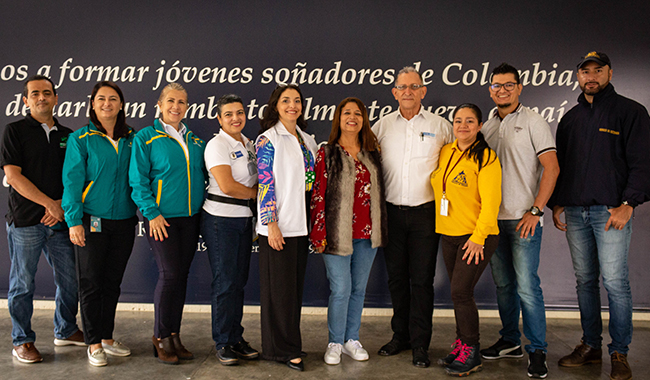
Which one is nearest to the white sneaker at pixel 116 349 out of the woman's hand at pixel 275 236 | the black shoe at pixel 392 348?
the woman's hand at pixel 275 236

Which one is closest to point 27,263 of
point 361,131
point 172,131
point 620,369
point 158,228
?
point 158,228

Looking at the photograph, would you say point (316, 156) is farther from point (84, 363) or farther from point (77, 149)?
point (84, 363)

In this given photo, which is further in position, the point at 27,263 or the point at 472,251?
the point at 27,263

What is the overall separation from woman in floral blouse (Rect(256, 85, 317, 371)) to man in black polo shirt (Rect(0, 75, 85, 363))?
1412 mm

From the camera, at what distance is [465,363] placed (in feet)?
8.71

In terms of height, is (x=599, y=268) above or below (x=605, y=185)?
below

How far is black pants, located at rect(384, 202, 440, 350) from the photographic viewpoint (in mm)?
2807

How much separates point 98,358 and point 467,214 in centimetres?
251

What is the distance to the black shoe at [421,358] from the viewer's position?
2.78 meters

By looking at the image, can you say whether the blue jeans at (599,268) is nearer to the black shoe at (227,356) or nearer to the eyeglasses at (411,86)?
the eyeglasses at (411,86)

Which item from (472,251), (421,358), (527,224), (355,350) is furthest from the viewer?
(355,350)

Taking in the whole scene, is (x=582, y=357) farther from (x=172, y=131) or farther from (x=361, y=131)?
(x=172, y=131)

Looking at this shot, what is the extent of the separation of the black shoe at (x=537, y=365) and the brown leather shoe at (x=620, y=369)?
40 cm

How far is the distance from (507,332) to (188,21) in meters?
3.64
